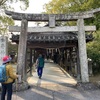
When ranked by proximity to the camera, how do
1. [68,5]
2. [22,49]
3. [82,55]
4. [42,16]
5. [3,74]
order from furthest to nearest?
[68,5] → [42,16] → [82,55] → [22,49] → [3,74]

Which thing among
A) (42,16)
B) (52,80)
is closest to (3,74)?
(42,16)

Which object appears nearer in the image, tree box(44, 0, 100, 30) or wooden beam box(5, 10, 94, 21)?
wooden beam box(5, 10, 94, 21)

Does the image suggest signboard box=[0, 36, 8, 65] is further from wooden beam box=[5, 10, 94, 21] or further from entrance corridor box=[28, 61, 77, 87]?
entrance corridor box=[28, 61, 77, 87]

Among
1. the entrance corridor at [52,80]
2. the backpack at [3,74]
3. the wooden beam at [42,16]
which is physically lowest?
the entrance corridor at [52,80]

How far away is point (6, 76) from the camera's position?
728cm

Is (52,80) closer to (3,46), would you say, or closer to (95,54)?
(3,46)

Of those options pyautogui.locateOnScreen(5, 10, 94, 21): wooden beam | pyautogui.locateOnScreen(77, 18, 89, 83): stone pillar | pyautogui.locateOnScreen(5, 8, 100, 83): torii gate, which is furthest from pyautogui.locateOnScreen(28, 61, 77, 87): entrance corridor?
pyautogui.locateOnScreen(5, 10, 94, 21): wooden beam

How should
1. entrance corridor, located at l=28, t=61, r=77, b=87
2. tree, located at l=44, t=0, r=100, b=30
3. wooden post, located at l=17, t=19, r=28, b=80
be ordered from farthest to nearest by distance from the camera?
tree, located at l=44, t=0, r=100, b=30 → entrance corridor, located at l=28, t=61, r=77, b=87 → wooden post, located at l=17, t=19, r=28, b=80

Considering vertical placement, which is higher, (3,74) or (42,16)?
(42,16)

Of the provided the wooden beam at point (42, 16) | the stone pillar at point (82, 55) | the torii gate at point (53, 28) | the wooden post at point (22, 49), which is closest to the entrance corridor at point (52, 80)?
the stone pillar at point (82, 55)

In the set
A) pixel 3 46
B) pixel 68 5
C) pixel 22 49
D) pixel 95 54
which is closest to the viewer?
pixel 3 46

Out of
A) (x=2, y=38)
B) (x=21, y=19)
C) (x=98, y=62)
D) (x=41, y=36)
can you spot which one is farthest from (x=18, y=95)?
(x=98, y=62)

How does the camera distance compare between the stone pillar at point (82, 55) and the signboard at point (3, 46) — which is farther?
the stone pillar at point (82, 55)

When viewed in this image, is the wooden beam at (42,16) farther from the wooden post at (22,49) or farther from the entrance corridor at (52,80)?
the entrance corridor at (52,80)
